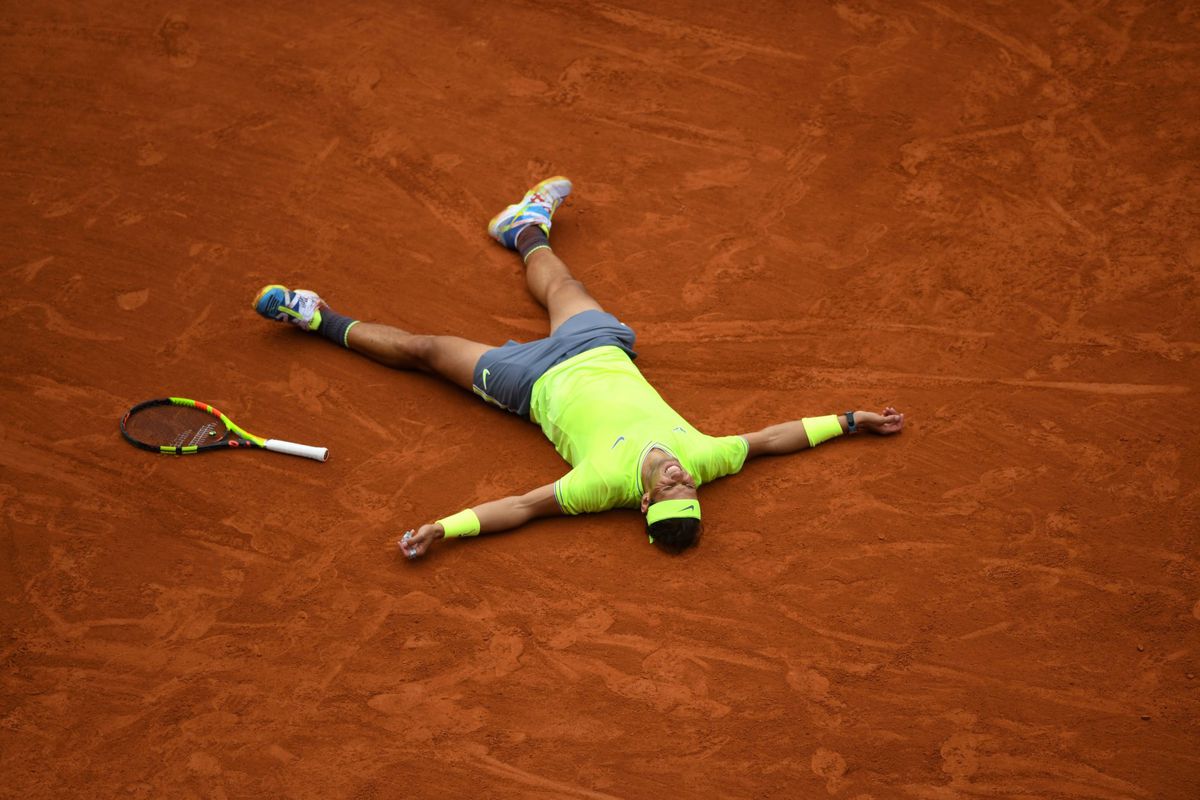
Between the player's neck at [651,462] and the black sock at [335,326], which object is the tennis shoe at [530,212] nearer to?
the black sock at [335,326]

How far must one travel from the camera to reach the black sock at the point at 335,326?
805 cm

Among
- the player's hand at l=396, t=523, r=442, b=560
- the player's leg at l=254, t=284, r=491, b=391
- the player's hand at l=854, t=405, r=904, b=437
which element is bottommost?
the player's hand at l=396, t=523, r=442, b=560

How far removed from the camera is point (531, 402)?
752 cm

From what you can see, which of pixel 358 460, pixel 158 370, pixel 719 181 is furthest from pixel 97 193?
pixel 719 181

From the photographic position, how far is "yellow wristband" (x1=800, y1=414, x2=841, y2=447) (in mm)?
7348

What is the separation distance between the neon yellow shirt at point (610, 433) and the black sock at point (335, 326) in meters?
1.45

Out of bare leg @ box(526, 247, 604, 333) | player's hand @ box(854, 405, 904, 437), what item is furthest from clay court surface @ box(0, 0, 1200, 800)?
bare leg @ box(526, 247, 604, 333)

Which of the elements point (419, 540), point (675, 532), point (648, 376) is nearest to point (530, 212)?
point (648, 376)

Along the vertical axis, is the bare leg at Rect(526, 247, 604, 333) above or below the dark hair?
above

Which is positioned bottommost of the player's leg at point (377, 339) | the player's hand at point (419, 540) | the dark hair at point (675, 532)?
the player's hand at point (419, 540)

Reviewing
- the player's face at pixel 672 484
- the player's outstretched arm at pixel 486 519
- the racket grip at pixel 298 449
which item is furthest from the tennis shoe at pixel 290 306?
the player's face at pixel 672 484

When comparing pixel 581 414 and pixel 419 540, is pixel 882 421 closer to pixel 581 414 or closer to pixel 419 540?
pixel 581 414

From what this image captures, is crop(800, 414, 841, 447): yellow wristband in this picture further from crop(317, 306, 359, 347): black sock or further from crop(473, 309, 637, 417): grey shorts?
crop(317, 306, 359, 347): black sock

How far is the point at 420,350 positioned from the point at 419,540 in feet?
4.99
